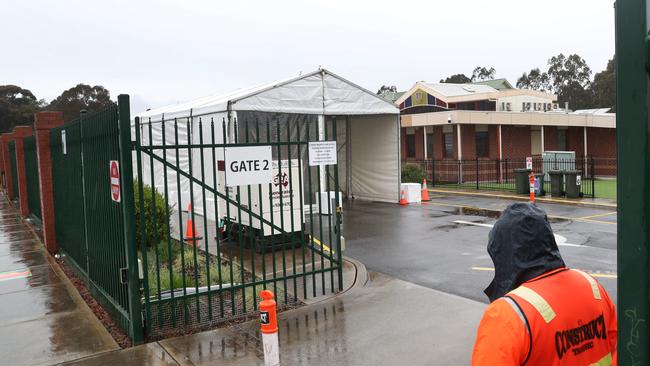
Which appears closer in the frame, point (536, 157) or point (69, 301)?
point (69, 301)

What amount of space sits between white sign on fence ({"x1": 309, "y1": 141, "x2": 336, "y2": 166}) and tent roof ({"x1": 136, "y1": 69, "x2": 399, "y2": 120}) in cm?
641

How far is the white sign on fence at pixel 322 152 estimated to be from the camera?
763cm

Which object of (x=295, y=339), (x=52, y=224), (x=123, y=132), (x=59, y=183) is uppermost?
(x=123, y=132)

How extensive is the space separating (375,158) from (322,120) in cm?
429

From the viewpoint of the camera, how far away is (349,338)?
6164mm

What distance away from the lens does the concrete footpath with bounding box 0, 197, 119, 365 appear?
6004mm

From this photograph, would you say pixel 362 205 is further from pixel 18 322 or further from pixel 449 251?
pixel 18 322

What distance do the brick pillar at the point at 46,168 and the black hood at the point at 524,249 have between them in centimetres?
1084

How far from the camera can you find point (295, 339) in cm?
618

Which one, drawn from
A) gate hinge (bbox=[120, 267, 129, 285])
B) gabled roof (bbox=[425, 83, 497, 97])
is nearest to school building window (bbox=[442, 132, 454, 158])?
gabled roof (bbox=[425, 83, 497, 97])

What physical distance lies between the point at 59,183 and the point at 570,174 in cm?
1622

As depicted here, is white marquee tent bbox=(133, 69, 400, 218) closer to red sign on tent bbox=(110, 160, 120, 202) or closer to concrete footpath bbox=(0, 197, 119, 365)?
concrete footpath bbox=(0, 197, 119, 365)

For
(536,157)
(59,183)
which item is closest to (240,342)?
(59,183)

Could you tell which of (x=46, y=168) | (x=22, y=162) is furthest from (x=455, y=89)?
(x=46, y=168)
